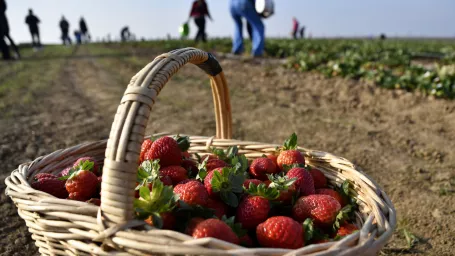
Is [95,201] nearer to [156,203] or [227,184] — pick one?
[156,203]

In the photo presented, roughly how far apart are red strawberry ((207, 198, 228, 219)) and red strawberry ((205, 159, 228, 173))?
0.83 feet

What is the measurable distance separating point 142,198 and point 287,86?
4.81 meters

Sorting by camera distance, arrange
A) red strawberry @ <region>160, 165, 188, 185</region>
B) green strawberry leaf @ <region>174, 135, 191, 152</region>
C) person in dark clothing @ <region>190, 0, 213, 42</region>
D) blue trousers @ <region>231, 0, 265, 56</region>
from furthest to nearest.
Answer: person in dark clothing @ <region>190, 0, 213, 42</region> → blue trousers @ <region>231, 0, 265, 56</region> → green strawberry leaf @ <region>174, 135, 191, 152</region> → red strawberry @ <region>160, 165, 188, 185</region>

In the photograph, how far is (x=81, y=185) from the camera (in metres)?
1.38

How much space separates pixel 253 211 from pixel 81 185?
0.62 metres

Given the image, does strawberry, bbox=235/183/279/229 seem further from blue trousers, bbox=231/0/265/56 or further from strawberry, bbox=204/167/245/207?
blue trousers, bbox=231/0/265/56

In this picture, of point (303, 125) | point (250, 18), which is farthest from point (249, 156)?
point (250, 18)

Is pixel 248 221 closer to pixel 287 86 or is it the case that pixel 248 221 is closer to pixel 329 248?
pixel 329 248

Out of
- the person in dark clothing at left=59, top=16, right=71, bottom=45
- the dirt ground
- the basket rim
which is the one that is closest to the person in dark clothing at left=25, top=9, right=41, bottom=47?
the person in dark clothing at left=59, top=16, right=71, bottom=45

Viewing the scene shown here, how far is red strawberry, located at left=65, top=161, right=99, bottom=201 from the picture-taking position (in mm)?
1380

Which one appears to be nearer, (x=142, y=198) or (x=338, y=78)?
(x=142, y=198)

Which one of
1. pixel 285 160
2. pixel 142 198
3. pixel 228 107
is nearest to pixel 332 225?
pixel 285 160

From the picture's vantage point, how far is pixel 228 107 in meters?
2.02

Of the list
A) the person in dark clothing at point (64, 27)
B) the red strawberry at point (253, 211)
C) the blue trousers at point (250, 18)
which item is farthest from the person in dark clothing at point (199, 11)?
the person in dark clothing at point (64, 27)
